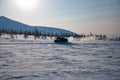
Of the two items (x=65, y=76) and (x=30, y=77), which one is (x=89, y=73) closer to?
(x=65, y=76)

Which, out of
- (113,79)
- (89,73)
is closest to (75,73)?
(89,73)

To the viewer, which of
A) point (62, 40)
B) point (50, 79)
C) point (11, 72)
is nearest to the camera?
point (50, 79)

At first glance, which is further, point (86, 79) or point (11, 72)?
point (11, 72)

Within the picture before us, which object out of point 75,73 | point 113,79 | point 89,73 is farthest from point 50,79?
point 113,79

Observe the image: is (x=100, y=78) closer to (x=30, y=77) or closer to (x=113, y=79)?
(x=113, y=79)

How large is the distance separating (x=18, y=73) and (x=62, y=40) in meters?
27.9

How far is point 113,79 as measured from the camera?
7.01 meters

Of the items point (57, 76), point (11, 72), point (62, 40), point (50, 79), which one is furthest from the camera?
point (62, 40)

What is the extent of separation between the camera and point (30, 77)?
698 centimetres

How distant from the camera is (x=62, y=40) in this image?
35312 millimetres

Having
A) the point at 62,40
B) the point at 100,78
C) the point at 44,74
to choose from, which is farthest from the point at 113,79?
the point at 62,40

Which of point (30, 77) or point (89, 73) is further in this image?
point (89, 73)

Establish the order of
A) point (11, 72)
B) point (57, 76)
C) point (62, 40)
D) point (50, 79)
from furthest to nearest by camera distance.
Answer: point (62, 40) → point (11, 72) → point (57, 76) → point (50, 79)

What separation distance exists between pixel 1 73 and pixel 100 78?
5.22m
